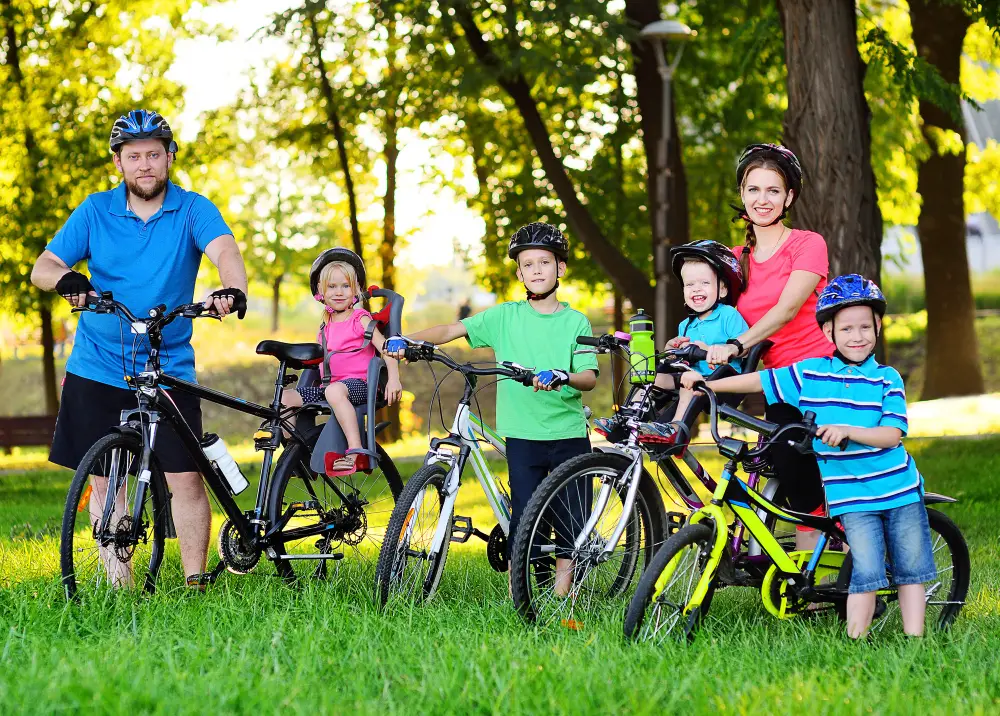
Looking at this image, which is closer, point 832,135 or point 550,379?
point 550,379

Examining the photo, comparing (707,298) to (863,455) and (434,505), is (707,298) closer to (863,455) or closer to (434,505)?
(863,455)

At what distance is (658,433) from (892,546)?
3.30 ft

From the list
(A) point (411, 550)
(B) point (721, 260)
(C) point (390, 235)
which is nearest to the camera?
(A) point (411, 550)

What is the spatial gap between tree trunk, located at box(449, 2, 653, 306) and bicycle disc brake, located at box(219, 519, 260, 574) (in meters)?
10.1

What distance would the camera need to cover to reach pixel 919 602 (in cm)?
476

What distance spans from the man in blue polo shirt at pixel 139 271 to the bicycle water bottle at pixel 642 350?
1715mm

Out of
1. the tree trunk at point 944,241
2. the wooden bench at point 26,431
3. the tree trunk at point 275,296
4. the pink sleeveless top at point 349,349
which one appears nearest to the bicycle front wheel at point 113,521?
the pink sleeveless top at point 349,349

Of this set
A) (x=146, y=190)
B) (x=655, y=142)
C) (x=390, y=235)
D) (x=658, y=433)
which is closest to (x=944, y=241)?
(x=655, y=142)

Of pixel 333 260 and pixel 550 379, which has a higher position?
pixel 333 260

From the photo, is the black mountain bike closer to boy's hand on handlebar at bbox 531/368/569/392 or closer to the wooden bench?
boy's hand on handlebar at bbox 531/368/569/392

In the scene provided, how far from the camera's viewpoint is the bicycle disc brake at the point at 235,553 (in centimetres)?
561

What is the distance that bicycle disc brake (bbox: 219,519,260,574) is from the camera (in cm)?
561

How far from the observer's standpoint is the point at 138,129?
537 cm

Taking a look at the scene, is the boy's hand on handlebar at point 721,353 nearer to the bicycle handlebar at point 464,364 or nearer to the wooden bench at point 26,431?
the bicycle handlebar at point 464,364
